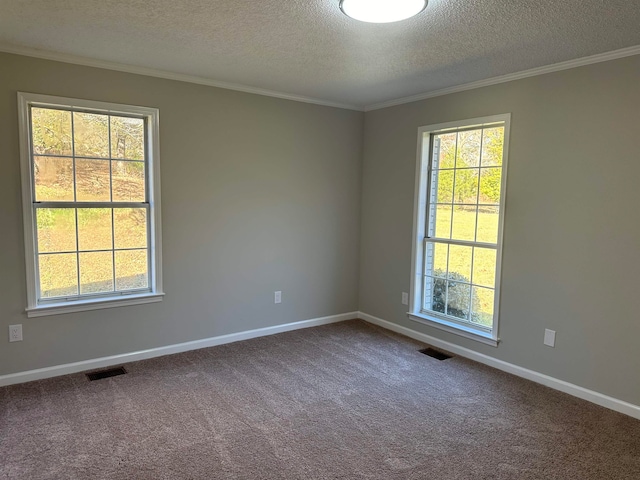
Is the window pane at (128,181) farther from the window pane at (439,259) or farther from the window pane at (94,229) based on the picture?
the window pane at (439,259)

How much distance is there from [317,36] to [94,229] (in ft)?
7.44

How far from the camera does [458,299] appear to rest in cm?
390

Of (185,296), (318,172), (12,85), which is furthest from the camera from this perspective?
(318,172)

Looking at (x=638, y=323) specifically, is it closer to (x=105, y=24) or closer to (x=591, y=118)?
(x=591, y=118)

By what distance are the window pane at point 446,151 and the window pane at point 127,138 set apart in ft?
8.80

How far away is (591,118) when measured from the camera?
2889 mm

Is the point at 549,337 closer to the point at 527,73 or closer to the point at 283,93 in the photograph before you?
the point at 527,73

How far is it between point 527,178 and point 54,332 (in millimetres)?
3838

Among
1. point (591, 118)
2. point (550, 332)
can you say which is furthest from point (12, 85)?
point (550, 332)

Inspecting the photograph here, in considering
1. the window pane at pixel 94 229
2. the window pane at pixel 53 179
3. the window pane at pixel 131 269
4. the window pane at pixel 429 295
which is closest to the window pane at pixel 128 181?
the window pane at pixel 94 229

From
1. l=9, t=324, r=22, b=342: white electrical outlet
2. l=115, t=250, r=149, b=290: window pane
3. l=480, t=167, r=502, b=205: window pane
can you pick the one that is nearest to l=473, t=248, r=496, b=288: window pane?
l=480, t=167, r=502, b=205: window pane

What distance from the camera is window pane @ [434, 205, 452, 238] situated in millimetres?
3947

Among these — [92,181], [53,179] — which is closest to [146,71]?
[92,181]

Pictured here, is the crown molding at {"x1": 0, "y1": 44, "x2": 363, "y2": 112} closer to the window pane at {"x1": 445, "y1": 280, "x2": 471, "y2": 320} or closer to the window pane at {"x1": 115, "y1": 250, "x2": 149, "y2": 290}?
the window pane at {"x1": 115, "y1": 250, "x2": 149, "y2": 290}
